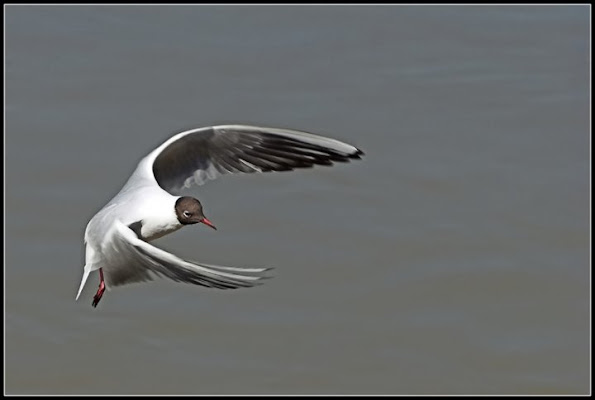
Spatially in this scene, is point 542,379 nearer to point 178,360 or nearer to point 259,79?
point 178,360

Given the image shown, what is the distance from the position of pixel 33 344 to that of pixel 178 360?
0.70 metres

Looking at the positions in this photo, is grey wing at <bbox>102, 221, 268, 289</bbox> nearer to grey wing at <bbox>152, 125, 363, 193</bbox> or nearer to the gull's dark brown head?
the gull's dark brown head

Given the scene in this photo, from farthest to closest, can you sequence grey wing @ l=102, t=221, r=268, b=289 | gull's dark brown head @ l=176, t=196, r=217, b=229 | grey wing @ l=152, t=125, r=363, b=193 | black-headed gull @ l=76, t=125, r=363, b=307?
grey wing @ l=152, t=125, r=363, b=193, gull's dark brown head @ l=176, t=196, r=217, b=229, black-headed gull @ l=76, t=125, r=363, b=307, grey wing @ l=102, t=221, r=268, b=289

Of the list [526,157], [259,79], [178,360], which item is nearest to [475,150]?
[526,157]

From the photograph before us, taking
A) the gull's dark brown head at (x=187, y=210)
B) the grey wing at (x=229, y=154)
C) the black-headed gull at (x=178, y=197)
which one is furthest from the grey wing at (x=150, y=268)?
the grey wing at (x=229, y=154)

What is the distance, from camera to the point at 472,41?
968 cm

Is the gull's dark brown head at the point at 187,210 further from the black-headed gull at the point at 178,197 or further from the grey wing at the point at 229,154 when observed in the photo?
the grey wing at the point at 229,154

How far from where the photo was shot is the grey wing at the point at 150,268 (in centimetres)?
533

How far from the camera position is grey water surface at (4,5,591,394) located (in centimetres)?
676

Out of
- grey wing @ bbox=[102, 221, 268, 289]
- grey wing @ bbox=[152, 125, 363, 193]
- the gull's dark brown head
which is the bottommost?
grey wing @ bbox=[102, 221, 268, 289]

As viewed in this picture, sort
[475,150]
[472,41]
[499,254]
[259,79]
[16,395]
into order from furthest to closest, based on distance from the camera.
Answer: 1. [472,41]
2. [259,79]
3. [475,150]
4. [499,254]
5. [16,395]

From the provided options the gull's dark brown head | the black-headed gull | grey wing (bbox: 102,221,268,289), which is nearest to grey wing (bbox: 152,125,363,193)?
the black-headed gull

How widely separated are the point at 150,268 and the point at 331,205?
221cm

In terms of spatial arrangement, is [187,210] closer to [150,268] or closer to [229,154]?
Result: [150,268]
